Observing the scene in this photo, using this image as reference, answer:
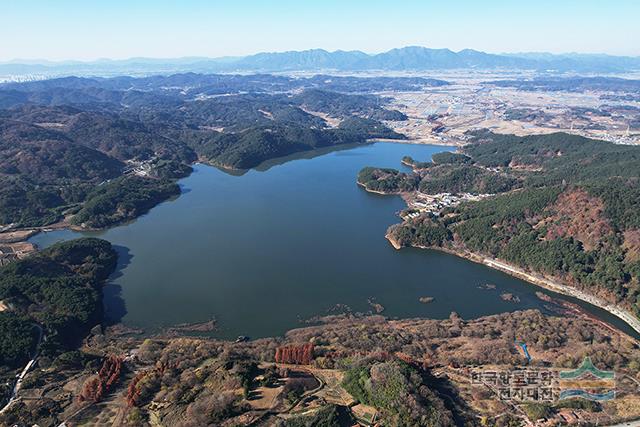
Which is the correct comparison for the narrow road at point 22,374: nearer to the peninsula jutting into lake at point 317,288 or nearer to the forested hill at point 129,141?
the peninsula jutting into lake at point 317,288

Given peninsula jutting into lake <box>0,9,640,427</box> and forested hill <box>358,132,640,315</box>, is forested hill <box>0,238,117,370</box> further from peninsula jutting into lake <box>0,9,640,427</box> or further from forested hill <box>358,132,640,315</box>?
forested hill <box>358,132,640,315</box>

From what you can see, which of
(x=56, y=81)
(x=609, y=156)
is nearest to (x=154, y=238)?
(x=609, y=156)

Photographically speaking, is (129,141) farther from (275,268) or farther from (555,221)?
(555,221)

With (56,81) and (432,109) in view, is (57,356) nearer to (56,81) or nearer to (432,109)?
(432,109)

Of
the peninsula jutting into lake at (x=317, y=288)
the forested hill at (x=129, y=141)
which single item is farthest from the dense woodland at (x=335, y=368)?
the forested hill at (x=129, y=141)

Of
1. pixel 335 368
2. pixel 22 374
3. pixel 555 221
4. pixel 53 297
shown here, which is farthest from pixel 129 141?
pixel 555 221

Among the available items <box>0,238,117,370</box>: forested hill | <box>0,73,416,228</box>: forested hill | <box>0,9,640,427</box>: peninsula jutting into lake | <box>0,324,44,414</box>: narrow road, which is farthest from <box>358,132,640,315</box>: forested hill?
<box>0,73,416,228</box>: forested hill
